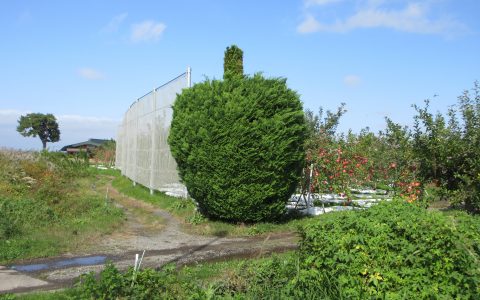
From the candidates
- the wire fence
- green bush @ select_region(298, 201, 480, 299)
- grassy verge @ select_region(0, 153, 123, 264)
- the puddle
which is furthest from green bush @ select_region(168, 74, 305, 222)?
green bush @ select_region(298, 201, 480, 299)

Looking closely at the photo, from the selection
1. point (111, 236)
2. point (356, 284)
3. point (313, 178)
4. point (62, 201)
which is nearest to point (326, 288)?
point (356, 284)

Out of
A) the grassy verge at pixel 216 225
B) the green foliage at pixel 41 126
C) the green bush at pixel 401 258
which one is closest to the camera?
the green bush at pixel 401 258

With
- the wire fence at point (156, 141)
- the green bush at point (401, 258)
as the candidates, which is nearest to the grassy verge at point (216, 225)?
the wire fence at point (156, 141)

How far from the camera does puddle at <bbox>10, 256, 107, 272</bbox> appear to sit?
25.0 ft

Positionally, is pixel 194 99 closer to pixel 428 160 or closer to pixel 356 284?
pixel 428 160

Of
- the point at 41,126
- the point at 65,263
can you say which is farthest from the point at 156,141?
the point at 41,126

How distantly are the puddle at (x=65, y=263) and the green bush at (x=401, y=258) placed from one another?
14.5ft

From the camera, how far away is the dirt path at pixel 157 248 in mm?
7492

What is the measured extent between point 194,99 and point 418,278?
772 centimetres

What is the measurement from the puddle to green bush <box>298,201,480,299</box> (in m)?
4.42

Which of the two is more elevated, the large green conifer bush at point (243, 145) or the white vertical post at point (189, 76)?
the white vertical post at point (189, 76)

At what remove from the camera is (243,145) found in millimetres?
10477

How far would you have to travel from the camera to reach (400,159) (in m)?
11.3

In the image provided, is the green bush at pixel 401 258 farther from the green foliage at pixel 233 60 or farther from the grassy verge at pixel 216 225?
the green foliage at pixel 233 60
